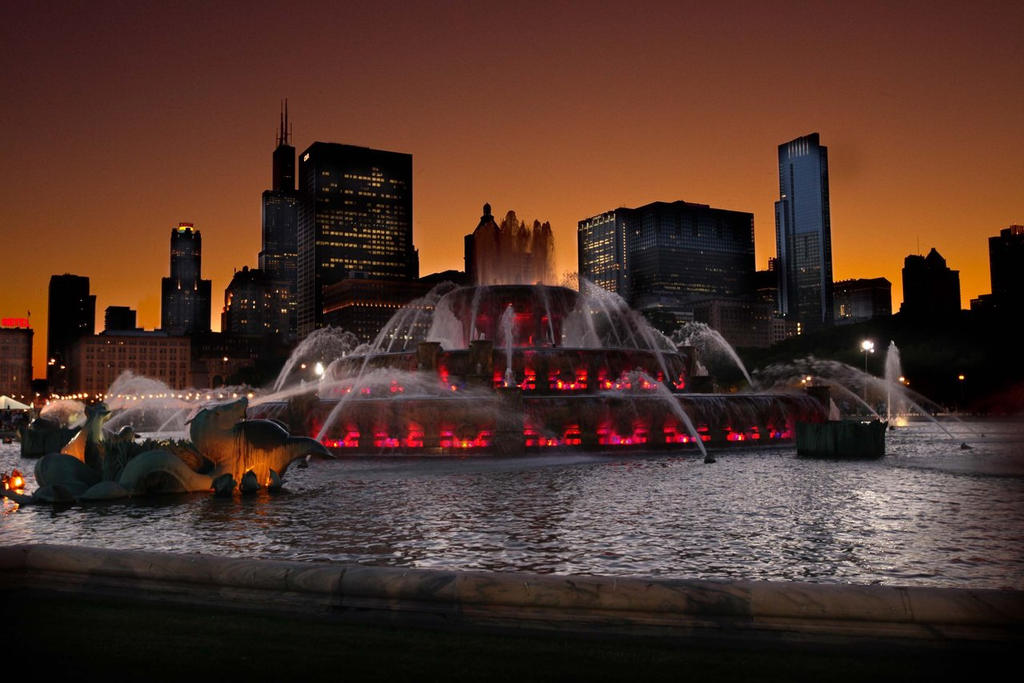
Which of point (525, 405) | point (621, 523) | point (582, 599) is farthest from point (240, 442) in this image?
point (525, 405)

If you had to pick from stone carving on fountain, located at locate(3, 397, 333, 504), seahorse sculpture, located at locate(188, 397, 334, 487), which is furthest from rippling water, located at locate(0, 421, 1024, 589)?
seahorse sculpture, located at locate(188, 397, 334, 487)

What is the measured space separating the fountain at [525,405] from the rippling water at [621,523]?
6.85 metres

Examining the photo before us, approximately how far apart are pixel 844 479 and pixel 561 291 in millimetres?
28617

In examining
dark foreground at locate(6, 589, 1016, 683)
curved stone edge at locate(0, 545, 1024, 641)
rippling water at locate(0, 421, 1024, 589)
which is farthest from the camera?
rippling water at locate(0, 421, 1024, 589)

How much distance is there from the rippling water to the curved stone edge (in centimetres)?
220

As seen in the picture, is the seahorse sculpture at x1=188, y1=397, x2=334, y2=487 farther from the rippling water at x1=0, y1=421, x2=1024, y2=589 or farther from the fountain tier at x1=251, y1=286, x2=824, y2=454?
the fountain tier at x1=251, y1=286, x2=824, y2=454

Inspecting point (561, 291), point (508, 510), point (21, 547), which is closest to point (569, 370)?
point (561, 291)

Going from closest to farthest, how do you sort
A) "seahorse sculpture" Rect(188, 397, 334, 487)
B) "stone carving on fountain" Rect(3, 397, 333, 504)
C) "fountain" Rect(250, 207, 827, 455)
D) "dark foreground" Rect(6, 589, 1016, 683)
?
"dark foreground" Rect(6, 589, 1016, 683) < "stone carving on fountain" Rect(3, 397, 333, 504) < "seahorse sculpture" Rect(188, 397, 334, 487) < "fountain" Rect(250, 207, 827, 455)

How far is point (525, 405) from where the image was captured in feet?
94.4

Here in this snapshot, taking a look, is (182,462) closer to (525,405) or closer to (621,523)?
(621,523)

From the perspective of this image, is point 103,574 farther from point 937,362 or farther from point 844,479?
point 937,362

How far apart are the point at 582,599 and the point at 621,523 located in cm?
604

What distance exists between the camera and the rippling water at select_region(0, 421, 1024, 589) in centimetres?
936

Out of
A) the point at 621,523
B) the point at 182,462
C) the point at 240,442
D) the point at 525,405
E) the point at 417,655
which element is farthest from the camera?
the point at 525,405
